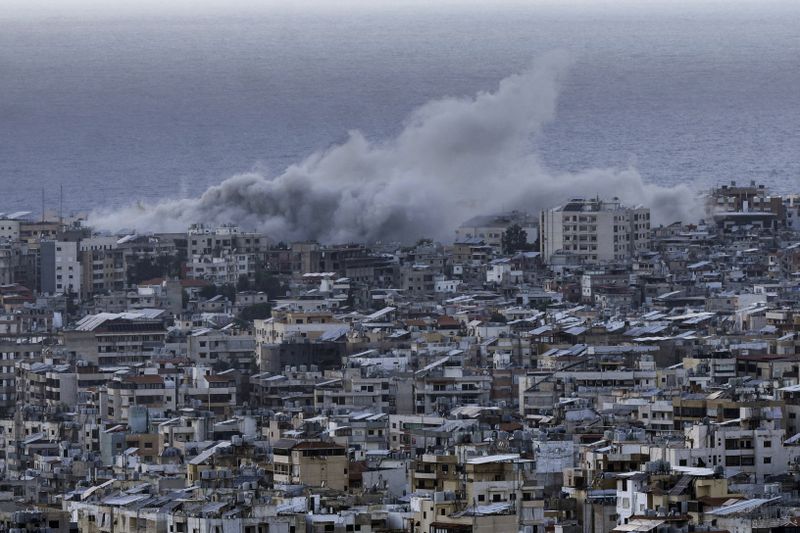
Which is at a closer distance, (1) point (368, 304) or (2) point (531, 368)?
(2) point (531, 368)

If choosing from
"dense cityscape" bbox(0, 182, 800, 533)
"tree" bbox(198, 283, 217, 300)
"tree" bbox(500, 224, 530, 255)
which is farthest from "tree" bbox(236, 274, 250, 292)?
"tree" bbox(500, 224, 530, 255)

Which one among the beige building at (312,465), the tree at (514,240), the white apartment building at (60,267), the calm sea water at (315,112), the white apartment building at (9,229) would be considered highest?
the calm sea water at (315,112)

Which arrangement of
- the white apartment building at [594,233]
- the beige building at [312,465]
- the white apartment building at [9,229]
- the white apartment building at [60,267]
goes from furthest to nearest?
1. the white apartment building at [9,229]
2. the white apartment building at [594,233]
3. the white apartment building at [60,267]
4. the beige building at [312,465]

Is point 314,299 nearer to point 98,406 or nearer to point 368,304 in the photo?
point 368,304

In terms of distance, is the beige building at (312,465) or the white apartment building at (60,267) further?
the white apartment building at (60,267)

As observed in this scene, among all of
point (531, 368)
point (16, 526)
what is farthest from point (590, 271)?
point (16, 526)

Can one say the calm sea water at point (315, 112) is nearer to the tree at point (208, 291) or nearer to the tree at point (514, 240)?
the tree at point (514, 240)

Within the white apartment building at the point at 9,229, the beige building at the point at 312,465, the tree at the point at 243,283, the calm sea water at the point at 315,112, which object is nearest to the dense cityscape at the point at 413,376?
the beige building at the point at 312,465

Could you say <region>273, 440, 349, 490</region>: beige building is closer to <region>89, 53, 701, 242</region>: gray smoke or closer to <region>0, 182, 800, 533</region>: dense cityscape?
<region>0, 182, 800, 533</region>: dense cityscape
